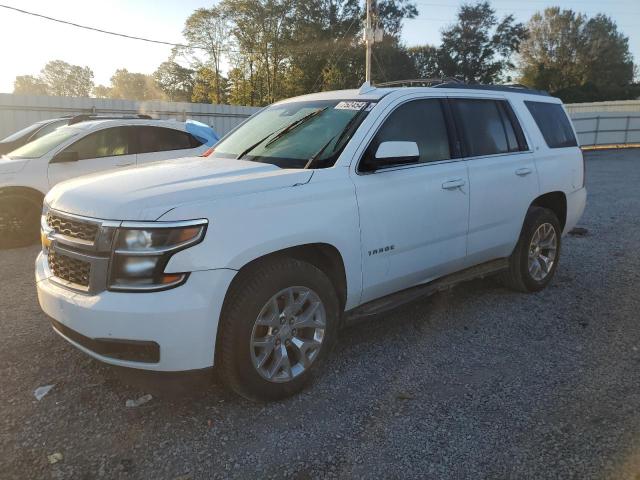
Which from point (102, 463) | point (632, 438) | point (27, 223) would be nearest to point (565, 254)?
point (632, 438)

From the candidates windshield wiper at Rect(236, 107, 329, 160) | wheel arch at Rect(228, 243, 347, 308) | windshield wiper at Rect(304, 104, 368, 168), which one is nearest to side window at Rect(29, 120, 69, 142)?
windshield wiper at Rect(236, 107, 329, 160)

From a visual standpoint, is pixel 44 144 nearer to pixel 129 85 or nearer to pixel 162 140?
pixel 162 140

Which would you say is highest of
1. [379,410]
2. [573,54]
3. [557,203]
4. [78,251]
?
[573,54]

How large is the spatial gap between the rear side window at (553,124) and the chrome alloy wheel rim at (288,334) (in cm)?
318

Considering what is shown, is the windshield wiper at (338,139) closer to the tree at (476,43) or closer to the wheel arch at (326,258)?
the wheel arch at (326,258)

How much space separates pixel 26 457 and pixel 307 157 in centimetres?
231

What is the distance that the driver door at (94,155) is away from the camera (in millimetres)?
6992

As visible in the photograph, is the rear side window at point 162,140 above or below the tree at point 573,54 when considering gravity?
below

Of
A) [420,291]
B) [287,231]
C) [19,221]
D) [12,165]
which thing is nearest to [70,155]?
[12,165]

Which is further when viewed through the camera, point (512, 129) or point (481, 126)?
point (512, 129)

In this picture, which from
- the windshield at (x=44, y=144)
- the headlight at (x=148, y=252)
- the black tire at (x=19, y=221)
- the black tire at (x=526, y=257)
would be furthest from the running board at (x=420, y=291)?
the windshield at (x=44, y=144)

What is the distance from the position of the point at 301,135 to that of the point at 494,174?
1.71 meters

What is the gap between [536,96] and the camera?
5.08m

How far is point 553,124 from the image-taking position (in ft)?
16.9
